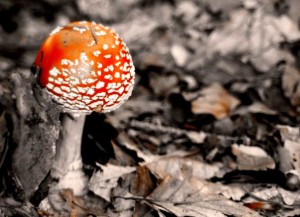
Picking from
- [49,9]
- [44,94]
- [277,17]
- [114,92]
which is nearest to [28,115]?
[44,94]

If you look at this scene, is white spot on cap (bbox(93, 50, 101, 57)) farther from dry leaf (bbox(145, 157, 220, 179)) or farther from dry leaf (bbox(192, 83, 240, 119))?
dry leaf (bbox(192, 83, 240, 119))

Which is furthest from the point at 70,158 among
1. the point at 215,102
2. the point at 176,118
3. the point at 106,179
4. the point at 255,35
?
the point at 255,35

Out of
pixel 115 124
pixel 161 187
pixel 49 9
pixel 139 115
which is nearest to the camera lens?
pixel 161 187

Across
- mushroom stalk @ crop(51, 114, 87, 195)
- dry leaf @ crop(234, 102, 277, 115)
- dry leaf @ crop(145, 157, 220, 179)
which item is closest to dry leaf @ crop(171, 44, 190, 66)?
dry leaf @ crop(234, 102, 277, 115)

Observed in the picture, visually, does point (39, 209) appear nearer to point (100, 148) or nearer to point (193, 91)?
point (100, 148)

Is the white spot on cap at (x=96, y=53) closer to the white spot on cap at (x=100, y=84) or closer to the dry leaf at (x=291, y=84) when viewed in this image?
the white spot on cap at (x=100, y=84)

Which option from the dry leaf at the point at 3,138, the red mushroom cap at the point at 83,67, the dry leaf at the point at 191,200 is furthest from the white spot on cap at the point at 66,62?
the dry leaf at the point at 191,200
